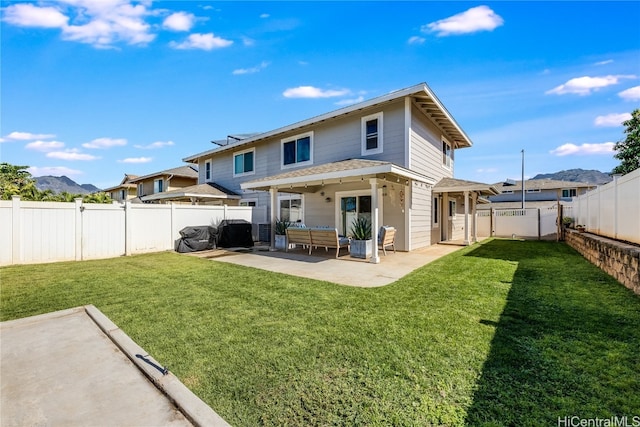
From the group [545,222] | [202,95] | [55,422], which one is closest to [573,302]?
[55,422]

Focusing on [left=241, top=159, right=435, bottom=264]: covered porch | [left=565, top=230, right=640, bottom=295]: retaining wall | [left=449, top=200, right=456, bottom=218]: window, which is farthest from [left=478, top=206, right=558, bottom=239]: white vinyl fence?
[left=241, top=159, right=435, bottom=264]: covered porch

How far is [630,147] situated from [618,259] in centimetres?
2225

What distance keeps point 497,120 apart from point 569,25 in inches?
347

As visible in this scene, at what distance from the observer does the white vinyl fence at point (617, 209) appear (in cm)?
548

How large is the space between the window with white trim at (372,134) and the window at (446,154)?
4.97 meters

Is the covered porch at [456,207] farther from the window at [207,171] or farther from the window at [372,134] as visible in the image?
the window at [207,171]

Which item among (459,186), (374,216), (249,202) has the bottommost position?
(374,216)

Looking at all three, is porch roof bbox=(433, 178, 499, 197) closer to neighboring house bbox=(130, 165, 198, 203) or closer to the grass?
the grass

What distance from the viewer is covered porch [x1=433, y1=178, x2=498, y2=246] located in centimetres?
1170

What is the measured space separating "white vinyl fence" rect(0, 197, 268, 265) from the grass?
96.9 inches

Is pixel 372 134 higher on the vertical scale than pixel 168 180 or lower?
higher

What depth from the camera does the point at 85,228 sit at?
9242 millimetres

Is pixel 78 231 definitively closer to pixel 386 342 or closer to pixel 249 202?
pixel 249 202

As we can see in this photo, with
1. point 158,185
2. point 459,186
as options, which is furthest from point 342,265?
point 158,185
